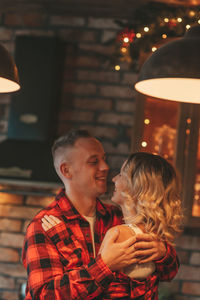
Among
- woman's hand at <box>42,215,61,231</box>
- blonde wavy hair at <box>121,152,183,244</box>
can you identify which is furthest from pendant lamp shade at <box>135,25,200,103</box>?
woman's hand at <box>42,215,61,231</box>

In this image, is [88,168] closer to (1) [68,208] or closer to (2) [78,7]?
(1) [68,208]

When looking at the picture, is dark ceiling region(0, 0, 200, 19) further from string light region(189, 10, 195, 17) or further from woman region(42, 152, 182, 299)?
woman region(42, 152, 182, 299)

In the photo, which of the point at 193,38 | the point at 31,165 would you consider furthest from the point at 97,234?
the point at 31,165

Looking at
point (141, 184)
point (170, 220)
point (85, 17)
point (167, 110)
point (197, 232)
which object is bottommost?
point (197, 232)

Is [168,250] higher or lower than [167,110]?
lower

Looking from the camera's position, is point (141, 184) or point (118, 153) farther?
point (118, 153)

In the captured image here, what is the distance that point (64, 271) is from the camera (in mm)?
1798

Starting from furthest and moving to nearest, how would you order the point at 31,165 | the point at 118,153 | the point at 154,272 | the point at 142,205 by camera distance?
1. the point at 118,153
2. the point at 31,165
3. the point at 154,272
4. the point at 142,205

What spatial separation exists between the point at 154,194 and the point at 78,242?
394 mm

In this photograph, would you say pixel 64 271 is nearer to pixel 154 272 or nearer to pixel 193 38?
pixel 154 272

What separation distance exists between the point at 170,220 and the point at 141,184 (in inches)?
7.7

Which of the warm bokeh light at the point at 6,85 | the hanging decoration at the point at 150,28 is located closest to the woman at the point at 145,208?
the warm bokeh light at the point at 6,85

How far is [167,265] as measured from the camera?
1936mm

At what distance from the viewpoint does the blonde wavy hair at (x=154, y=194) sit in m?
1.79
